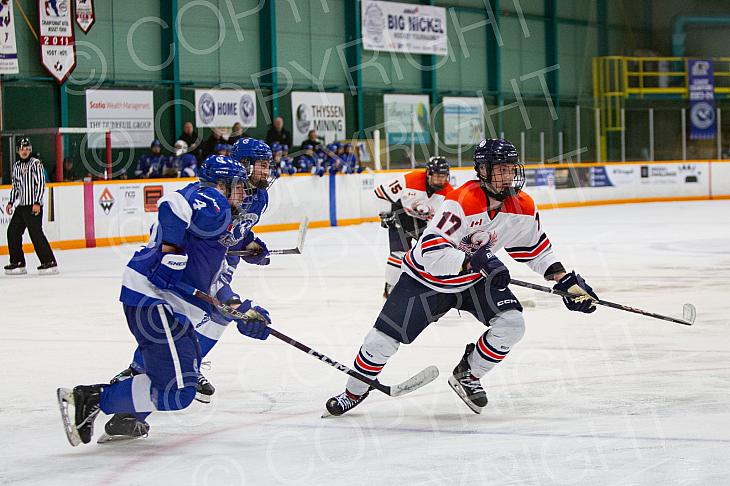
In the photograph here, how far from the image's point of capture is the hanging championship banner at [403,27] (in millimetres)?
22766

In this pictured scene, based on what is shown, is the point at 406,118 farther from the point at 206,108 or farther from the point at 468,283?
the point at 468,283

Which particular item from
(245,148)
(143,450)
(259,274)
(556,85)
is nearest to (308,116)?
(556,85)

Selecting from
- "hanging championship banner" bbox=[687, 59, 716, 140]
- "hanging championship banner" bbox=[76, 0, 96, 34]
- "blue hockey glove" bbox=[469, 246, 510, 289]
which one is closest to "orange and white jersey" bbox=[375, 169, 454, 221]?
"blue hockey glove" bbox=[469, 246, 510, 289]

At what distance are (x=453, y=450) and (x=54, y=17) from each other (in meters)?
14.8

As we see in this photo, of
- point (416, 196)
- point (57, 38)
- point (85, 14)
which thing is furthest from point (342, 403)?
point (85, 14)

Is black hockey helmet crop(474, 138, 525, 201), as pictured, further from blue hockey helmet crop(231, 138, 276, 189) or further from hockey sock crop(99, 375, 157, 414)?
hockey sock crop(99, 375, 157, 414)

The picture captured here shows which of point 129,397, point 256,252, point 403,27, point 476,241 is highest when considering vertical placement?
point 403,27

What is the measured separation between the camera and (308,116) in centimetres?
2148

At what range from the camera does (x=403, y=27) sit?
23469mm

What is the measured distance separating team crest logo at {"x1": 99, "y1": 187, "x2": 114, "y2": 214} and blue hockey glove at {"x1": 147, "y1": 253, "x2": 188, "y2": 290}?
34.4 ft

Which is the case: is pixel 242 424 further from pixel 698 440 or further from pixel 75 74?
pixel 75 74

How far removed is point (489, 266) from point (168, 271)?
1228mm

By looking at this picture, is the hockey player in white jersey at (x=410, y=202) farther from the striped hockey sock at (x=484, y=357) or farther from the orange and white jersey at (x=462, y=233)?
the striped hockey sock at (x=484, y=357)

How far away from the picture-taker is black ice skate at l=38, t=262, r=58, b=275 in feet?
36.6
